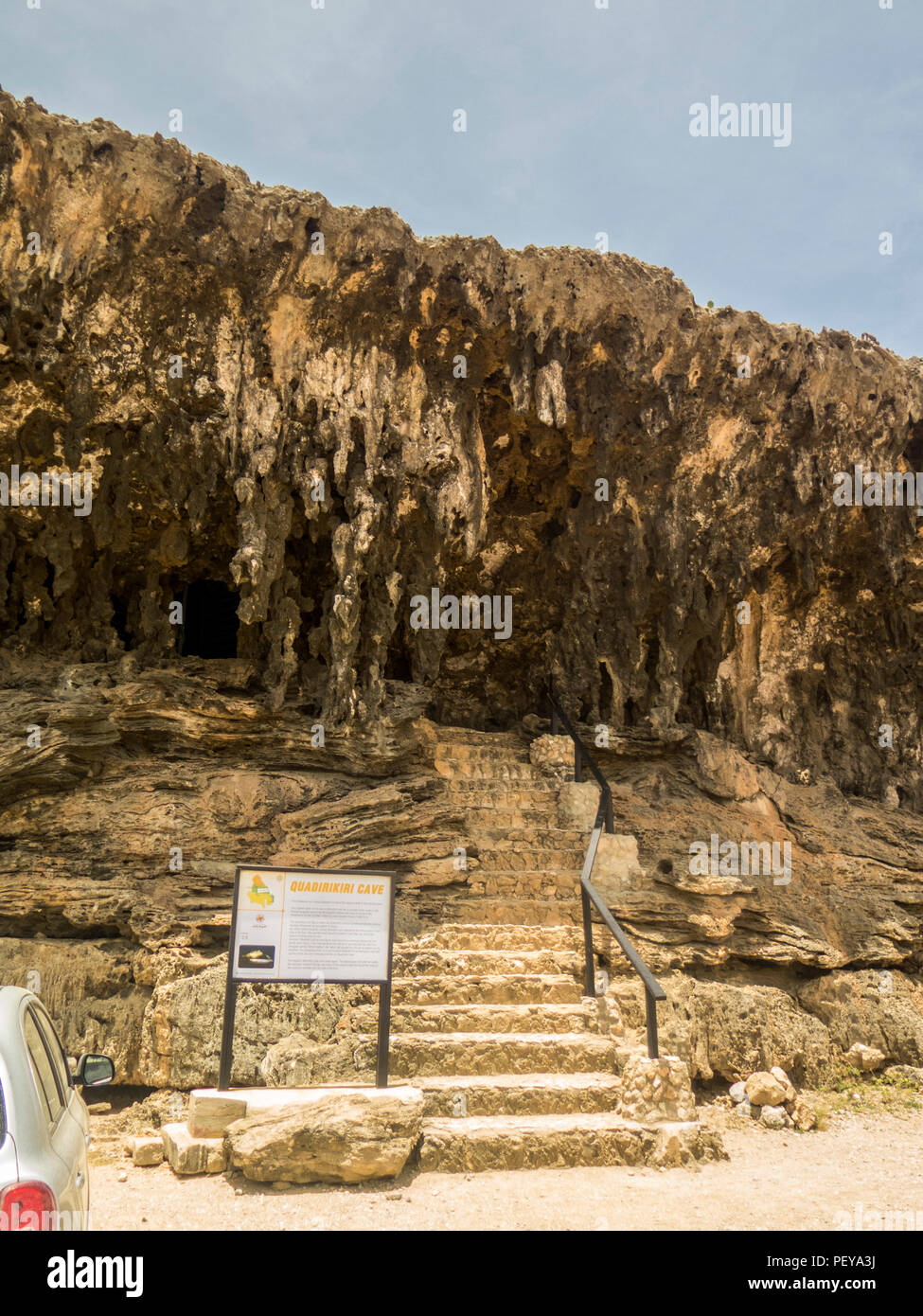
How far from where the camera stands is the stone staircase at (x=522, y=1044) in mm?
5438

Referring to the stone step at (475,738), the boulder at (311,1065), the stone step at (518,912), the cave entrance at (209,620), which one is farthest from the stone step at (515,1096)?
the cave entrance at (209,620)

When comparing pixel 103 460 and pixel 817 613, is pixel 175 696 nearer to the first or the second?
pixel 103 460

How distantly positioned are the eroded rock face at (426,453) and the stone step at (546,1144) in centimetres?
492

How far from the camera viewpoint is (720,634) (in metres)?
11.9

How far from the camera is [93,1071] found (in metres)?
3.65

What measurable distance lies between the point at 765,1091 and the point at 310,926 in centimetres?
458

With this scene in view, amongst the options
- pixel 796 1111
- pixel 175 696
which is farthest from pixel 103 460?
pixel 796 1111

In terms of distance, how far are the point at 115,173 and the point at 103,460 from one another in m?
2.62

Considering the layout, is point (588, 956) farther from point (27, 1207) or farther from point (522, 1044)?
point (27, 1207)

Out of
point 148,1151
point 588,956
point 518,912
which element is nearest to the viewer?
point 148,1151

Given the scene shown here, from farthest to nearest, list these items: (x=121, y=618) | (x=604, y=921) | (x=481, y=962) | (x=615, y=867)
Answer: (x=121, y=618) → (x=615, y=867) → (x=481, y=962) → (x=604, y=921)

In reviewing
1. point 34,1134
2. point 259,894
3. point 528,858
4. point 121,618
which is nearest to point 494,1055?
point 259,894

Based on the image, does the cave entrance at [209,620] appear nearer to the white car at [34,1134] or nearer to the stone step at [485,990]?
the stone step at [485,990]

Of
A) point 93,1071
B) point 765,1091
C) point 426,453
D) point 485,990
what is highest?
point 426,453
